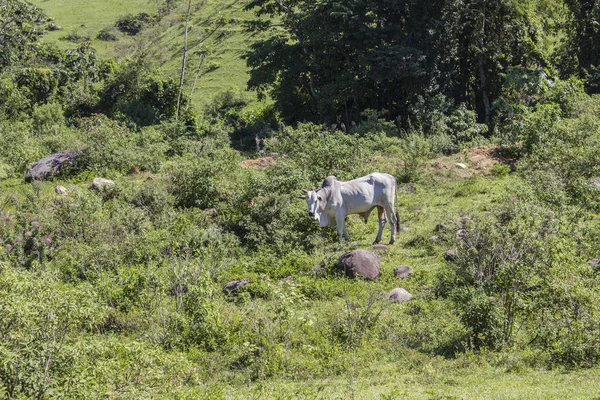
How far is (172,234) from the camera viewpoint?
1490 centimetres

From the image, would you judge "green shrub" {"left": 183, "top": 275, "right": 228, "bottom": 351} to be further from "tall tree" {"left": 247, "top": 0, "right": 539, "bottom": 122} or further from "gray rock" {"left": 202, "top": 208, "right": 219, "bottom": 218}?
"tall tree" {"left": 247, "top": 0, "right": 539, "bottom": 122}

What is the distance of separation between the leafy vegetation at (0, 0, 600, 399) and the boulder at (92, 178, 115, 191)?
0.49m

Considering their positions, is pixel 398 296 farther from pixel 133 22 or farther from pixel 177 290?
pixel 133 22

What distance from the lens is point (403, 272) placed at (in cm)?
1247

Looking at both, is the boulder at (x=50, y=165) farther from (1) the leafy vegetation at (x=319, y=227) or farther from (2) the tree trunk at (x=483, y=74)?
(2) the tree trunk at (x=483, y=74)

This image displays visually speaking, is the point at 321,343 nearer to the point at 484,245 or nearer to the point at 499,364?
the point at 499,364

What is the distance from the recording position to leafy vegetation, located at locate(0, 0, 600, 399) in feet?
28.5

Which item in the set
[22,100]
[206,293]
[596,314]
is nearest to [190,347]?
[206,293]

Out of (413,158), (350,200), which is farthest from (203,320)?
(413,158)

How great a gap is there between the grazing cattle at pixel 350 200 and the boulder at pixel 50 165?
9.32 metres

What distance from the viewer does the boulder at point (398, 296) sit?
11383 mm

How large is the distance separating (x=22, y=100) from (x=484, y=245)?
2518 centimetres

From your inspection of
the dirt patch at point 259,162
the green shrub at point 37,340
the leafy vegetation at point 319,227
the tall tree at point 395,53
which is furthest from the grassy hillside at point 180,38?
the green shrub at point 37,340

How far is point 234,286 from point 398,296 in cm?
290
